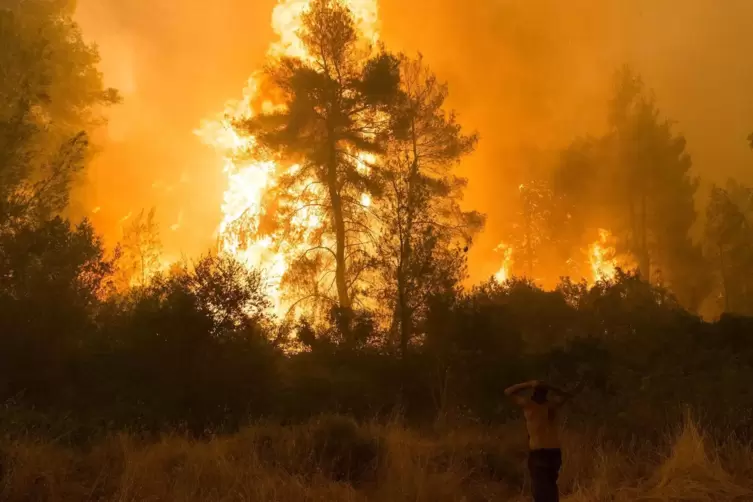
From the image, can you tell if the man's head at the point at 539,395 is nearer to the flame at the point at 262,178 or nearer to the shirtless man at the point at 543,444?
the shirtless man at the point at 543,444

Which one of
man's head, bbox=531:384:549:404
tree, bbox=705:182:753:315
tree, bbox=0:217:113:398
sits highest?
tree, bbox=705:182:753:315

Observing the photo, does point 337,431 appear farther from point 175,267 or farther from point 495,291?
point 495,291

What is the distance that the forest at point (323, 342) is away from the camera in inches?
309

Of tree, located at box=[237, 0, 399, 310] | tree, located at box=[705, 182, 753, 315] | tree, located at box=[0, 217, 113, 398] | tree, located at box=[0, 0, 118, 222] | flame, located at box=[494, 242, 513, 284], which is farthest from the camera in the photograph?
flame, located at box=[494, 242, 513, 284]

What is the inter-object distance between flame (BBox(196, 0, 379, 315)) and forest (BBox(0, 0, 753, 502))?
15 cm

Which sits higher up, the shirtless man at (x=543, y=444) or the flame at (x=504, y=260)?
the flame at (x=504, y=260)

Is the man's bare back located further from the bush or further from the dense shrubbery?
the dense shrubbery

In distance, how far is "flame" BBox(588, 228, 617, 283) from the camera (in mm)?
39781

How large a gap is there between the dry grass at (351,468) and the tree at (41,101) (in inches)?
349

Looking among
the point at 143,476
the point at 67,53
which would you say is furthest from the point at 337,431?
the point at 67,53

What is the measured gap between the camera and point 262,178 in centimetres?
2702

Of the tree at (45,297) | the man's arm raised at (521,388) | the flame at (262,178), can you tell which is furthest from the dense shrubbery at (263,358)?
the man's arm raised at (521,388)

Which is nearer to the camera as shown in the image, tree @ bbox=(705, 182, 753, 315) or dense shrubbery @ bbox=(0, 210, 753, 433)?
dense shrubbery @ bbox=(0, 210, 753, 433)

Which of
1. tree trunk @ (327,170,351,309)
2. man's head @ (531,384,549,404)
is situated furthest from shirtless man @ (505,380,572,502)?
tree trunk @ (327,170,351,309)
